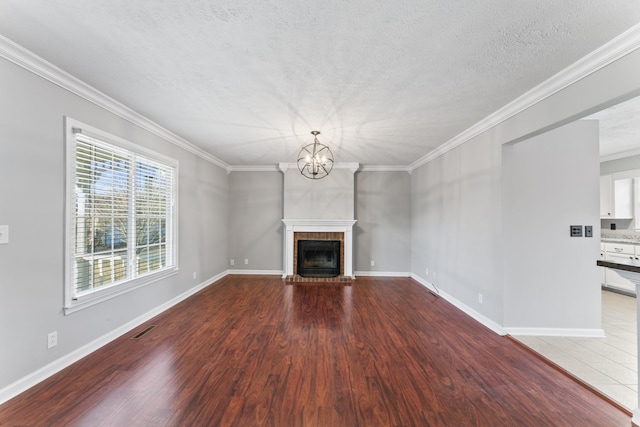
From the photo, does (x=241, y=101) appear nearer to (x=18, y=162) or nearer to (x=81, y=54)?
(x=81, y=54)

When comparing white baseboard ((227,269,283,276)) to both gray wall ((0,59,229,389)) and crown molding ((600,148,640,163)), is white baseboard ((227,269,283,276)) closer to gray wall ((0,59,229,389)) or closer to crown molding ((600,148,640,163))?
gray wall ((0,59,229,389))

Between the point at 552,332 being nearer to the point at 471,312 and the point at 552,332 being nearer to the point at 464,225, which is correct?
the point at 471,312

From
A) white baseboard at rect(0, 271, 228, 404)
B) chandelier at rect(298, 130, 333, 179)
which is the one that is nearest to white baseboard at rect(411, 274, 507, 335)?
chandelier at rect(298, 130, 333, 179)

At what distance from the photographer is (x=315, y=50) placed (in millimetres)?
1817

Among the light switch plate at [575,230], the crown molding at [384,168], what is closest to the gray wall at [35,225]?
the crown molding at [384,168]

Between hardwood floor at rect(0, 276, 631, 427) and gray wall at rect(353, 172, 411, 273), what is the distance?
2504 millimetres

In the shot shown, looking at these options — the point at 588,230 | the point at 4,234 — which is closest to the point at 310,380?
the point at 4,234

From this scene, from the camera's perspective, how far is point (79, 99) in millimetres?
2352

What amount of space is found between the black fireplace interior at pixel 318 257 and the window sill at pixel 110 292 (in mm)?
2728

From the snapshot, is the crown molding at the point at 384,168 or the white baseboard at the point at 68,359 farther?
the crown molding at the point at 384,168

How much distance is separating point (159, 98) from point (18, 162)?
127cm

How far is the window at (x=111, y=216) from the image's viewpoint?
2309 millimetres

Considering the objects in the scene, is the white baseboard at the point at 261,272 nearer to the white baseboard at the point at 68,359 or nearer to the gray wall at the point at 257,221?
the gray wall at the point at 257,221

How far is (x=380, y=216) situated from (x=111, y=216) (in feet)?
16.1
